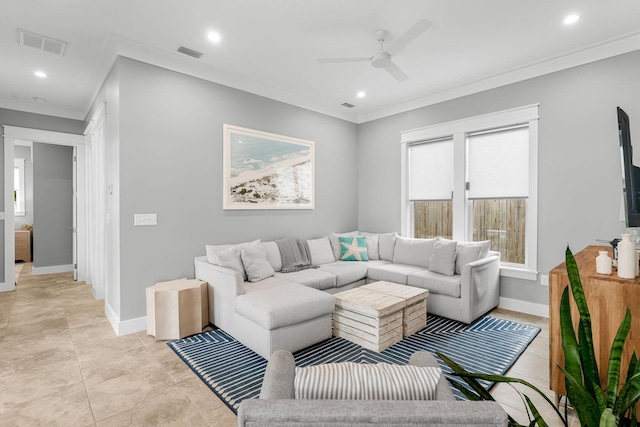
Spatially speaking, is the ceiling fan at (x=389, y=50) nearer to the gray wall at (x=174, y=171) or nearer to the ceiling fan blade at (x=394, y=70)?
the ceiling fan blade at (x=394, y=70)

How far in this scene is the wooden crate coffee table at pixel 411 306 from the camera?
10.5 feet

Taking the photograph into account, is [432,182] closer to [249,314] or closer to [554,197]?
[554,197]

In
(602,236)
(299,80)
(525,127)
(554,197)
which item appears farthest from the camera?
(299,80)

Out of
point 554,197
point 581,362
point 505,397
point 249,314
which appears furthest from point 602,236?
point 249,314

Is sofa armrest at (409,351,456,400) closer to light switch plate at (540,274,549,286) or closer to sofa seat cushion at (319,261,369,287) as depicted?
sofa seat cushion at (319,261,369,287)

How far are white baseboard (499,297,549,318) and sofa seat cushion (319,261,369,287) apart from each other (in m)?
1.78

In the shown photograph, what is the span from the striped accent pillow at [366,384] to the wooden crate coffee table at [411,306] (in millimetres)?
2222

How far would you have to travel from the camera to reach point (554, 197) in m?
3.71

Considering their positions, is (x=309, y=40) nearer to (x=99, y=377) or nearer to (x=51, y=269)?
(x=99, y=377)

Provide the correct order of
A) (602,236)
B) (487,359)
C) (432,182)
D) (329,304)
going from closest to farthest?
(487,359) < (329,304) < (602,236) < (432,182)

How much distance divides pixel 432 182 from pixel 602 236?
2071mm

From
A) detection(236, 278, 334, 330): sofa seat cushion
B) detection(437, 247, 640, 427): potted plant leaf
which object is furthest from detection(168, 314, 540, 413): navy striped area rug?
detection(437, 247, 640, 427): potted plant leaf

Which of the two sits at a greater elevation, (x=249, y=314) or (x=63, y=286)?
(x=249, y=314)

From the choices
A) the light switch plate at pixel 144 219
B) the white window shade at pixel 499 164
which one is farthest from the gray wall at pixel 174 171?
the white window shade at pixel 499 164
